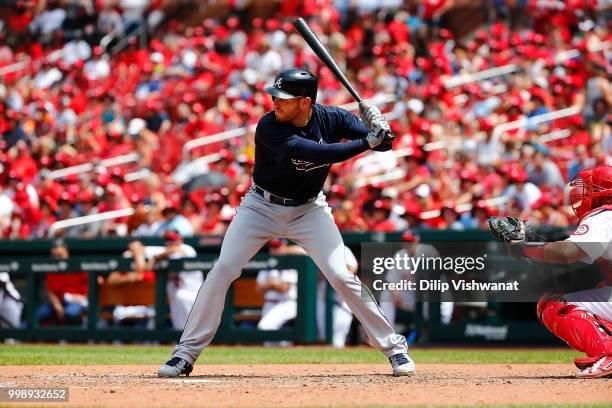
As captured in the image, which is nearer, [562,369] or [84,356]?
[562,369]

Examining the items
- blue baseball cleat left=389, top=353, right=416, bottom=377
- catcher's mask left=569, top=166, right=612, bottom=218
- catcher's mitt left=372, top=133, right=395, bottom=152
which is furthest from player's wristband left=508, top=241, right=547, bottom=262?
blue baseball cleat left=389, top=353, right=416, bottom=377

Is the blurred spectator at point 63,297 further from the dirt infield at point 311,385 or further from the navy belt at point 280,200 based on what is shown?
the navy belt at point 280,200

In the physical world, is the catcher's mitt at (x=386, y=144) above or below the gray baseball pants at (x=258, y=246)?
above

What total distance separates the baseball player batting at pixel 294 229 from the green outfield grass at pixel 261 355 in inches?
75.3

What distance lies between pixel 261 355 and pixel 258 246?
3.02 m

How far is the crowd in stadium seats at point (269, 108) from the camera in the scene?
12469 millimetres

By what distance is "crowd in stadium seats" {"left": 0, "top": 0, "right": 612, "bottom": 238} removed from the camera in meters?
12.5

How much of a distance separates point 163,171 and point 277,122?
912 cm

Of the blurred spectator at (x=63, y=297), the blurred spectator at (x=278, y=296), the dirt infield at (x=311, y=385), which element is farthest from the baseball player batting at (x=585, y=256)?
the blurred spectator at (x=63, y=297)

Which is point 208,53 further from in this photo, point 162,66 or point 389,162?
point 389,162

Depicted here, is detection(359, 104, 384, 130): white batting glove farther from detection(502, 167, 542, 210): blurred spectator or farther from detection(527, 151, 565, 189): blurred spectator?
detection(527, 151, 565, 189): blurred spectator

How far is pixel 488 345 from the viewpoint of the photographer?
10820mm

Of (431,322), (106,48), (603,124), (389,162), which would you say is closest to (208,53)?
(106,48)

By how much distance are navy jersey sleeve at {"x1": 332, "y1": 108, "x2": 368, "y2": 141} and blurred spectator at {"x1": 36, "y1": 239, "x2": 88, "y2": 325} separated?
6145mm
